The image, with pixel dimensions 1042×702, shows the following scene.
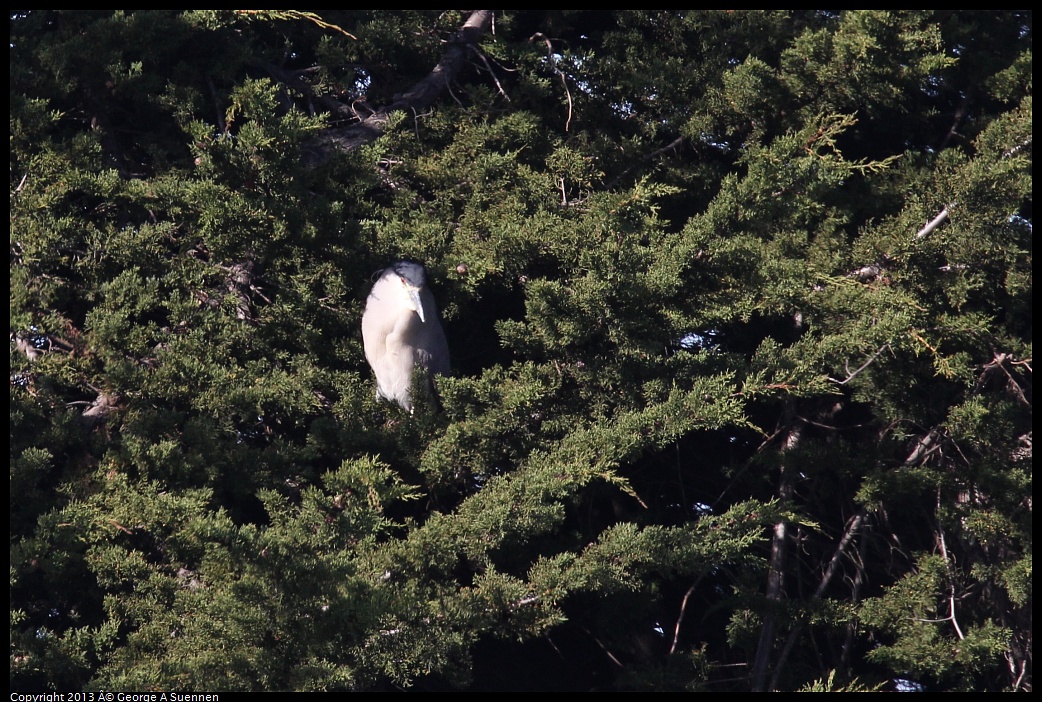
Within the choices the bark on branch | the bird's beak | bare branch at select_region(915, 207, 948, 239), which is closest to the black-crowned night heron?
the bird's beak

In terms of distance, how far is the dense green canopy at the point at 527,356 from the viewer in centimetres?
357

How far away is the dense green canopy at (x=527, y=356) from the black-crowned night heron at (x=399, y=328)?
9cm

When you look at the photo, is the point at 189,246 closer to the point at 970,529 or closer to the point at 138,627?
the point at 138,627

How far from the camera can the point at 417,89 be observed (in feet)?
17.7

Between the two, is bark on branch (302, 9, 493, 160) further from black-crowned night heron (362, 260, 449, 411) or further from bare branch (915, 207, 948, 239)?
bare branch (915, 207, 948, 239)

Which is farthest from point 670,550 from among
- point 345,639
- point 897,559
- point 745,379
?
point 897,559

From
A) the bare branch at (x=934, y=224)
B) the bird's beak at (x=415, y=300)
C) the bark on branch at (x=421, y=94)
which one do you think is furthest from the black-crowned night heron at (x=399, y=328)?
the bare branch at (x=934, y=224)

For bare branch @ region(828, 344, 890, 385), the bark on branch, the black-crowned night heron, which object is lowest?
bare branch @ region(828, 344, 890, 385)

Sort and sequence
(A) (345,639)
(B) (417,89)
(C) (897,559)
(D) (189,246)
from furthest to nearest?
(B) (417,89), (C) (897,559), (D) (189,246), (A) (345,639)

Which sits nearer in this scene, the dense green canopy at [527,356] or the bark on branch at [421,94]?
the dense green canopy at [527,356]

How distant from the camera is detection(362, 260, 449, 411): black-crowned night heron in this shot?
441 centimetres

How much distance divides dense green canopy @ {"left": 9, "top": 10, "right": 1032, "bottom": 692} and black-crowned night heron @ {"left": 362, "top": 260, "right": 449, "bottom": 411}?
0.09m

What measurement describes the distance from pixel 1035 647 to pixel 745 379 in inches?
62.4

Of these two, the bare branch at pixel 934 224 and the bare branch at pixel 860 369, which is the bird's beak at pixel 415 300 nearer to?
the bare branch at pixel 860 369
